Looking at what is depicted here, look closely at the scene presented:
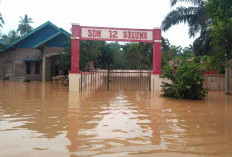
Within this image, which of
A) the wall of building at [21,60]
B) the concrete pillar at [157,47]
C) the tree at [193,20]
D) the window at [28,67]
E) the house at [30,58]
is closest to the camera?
the concrete pillar at [157,47]

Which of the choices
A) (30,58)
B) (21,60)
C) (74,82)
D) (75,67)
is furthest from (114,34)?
(21,60)

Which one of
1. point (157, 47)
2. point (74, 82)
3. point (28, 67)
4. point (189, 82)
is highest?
point (157, 47)

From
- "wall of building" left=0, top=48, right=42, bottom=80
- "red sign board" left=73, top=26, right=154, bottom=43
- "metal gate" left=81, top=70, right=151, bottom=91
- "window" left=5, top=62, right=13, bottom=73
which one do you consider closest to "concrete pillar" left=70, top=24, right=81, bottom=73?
"red sign board" left=73, top=26, right=154, bottom=43

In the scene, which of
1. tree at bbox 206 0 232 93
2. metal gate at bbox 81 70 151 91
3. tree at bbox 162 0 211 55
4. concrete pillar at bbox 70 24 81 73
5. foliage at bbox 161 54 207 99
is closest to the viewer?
tree at bbox 206 0 232 93

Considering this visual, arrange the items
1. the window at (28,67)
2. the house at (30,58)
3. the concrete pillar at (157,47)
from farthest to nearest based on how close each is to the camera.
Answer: the window at (28,67) < the house at (30,58) < the concrete pillar at (157,47)

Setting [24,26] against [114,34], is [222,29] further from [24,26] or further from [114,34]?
[24,26]

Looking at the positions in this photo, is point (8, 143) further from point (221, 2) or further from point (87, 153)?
point (221, 2)

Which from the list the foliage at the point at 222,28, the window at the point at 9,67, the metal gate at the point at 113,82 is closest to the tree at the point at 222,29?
the foliage at the point at 222,28

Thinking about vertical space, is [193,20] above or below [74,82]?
above

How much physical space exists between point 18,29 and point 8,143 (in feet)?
145

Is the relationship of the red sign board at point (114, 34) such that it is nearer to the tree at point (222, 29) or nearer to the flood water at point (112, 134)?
the tree at point (222, 29)

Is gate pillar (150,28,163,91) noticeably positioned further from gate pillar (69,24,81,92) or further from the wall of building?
the wall of building

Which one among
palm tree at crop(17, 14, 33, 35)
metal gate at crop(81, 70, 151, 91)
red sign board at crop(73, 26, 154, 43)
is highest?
palm tree at crop(17, 14, 33, 35)

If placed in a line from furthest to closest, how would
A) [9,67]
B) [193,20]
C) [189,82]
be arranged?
[9,67]
[193,20]
[189,82]
